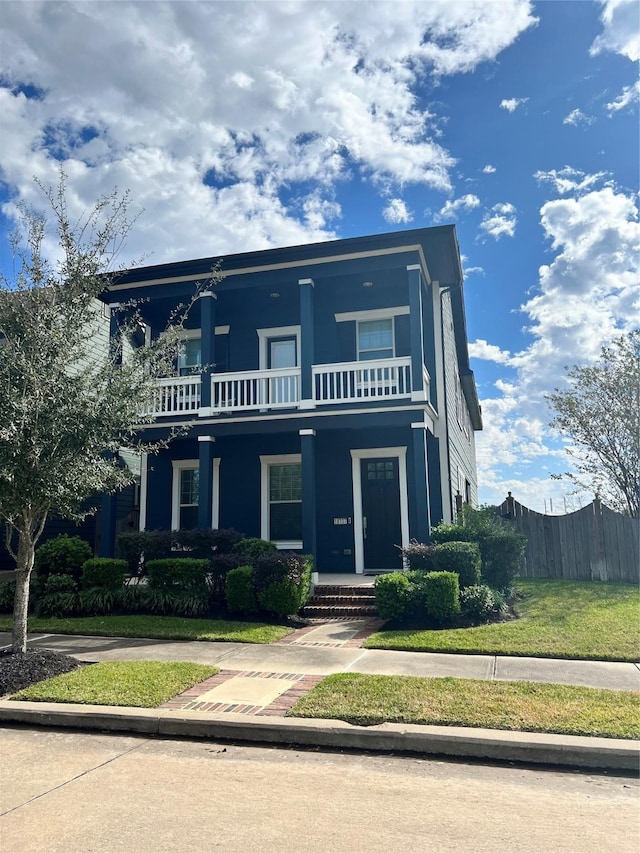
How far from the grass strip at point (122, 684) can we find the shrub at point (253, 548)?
13.1 ft

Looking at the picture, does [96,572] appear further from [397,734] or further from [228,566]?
[397,734]

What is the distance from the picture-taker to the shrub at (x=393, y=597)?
9508 mm

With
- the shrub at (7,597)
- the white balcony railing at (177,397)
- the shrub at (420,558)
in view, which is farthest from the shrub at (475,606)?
the shrub at (7,597)

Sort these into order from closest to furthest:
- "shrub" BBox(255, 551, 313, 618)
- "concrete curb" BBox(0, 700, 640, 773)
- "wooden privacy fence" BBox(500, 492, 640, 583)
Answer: "concrete curb" BBox(0, 700, 640, 773) → "shrub" BBox(255, 551, 313, 618) → "wooden privacy fence" BBox(500, 492, 640, 583)

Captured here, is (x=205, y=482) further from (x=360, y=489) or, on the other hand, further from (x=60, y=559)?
(x=360, y=489)

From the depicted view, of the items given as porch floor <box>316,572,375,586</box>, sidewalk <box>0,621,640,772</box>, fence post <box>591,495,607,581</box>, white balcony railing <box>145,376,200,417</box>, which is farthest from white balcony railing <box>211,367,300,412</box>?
fence post <box>591,495,607,581</box>

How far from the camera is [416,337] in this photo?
1250cm

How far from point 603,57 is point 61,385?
9.33 meters

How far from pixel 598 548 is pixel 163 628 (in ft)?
31.4

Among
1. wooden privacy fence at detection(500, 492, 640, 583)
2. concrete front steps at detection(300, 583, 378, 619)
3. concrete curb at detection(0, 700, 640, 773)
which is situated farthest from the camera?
wooden privacy fence at detection(500, 492, 640, 583)

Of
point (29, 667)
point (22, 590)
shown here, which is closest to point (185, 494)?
point (22, 590)

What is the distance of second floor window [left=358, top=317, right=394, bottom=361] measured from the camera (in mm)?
14362

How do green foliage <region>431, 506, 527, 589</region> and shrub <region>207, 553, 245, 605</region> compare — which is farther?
green foliage <region>431, 506, 527, 589</region>

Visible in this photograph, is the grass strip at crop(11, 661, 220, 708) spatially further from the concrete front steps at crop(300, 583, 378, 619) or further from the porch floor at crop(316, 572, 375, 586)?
the porch floor at crop(316, 572, 375, 586)
